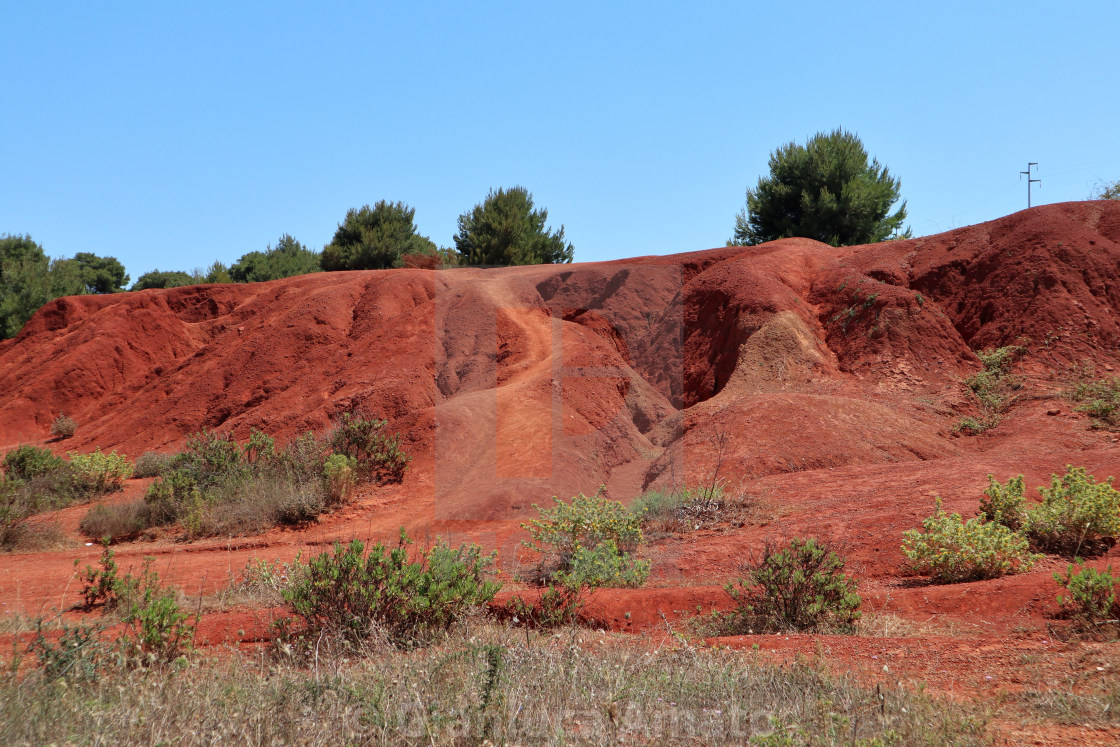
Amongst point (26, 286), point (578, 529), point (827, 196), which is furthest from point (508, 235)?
point (578, 529)

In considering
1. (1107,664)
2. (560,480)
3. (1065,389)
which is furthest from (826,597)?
(1065,389)

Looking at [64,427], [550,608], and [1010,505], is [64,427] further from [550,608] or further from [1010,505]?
[1010,505]

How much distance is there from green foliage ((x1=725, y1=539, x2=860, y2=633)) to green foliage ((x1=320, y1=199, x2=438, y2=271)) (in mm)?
27849

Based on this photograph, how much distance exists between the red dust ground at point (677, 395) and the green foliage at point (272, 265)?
12980 millimetres

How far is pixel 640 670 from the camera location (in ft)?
11.9

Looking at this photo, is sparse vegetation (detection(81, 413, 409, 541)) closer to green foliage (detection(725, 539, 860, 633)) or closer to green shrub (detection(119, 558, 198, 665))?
green shrub (detection(119, 558, 198, 665))

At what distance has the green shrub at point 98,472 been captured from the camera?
1249 cm

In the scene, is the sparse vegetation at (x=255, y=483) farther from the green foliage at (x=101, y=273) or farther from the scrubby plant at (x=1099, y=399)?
the green foliage at (x=101, y=273)

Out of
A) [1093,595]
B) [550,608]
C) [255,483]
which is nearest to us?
[1093,595]

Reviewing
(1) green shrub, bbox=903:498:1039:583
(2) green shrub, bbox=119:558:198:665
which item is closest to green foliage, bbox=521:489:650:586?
(1) green shrub, bbox=903:498:1039:583

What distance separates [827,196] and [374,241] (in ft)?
58.9

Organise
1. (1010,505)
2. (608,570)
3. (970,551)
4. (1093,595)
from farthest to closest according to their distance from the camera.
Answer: (1010,505)
(608,570)
(970,551)
(1093,595)

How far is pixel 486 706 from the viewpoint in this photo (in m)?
2.98

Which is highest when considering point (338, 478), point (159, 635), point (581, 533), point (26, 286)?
point (26, 286)
